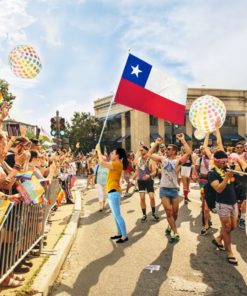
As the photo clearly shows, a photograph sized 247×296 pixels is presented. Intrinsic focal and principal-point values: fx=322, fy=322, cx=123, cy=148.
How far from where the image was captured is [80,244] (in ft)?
21.5

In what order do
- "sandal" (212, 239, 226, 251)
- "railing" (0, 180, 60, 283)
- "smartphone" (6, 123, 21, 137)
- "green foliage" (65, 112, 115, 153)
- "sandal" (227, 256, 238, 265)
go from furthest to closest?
"green foliage" (65, 112, 115, 153)
"smartphone" (6, 123, 21, 137)
"sandal" (212, 239, 226, 251)
"sandal" (227, 256, 238, 265)
"railing" (0, 180, 60, 283)

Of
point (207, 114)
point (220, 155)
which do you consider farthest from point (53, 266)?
point (207, 114)

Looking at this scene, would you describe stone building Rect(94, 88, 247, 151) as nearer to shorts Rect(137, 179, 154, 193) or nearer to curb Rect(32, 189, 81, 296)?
shorts Rect(137, 179, 154, 193)

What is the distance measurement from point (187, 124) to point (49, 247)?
34317 mm

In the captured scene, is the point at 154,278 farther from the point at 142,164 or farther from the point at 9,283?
the point at 142,164

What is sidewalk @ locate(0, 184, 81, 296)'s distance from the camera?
12.3ft

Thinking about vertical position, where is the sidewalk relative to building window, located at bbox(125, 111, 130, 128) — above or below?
below

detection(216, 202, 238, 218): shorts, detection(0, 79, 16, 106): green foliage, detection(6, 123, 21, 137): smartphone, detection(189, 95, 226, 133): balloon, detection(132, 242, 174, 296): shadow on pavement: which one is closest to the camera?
detection(132, 242, 174, 296): shadow on pavement

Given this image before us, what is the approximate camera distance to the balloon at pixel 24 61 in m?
8.16

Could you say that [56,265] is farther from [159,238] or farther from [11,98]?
[11,98]

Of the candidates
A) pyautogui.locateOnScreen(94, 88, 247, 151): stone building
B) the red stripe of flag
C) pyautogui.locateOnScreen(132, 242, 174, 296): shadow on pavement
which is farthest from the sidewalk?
pyautogui.locateOnScreen(94, 88, 247, 151): stone building

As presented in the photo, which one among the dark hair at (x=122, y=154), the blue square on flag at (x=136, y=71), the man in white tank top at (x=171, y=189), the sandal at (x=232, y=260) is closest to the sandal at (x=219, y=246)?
the sandal at (x=232, y=260)

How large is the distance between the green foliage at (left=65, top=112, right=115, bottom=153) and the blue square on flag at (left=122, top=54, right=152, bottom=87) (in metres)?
33.2

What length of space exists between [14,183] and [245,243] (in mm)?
4523
